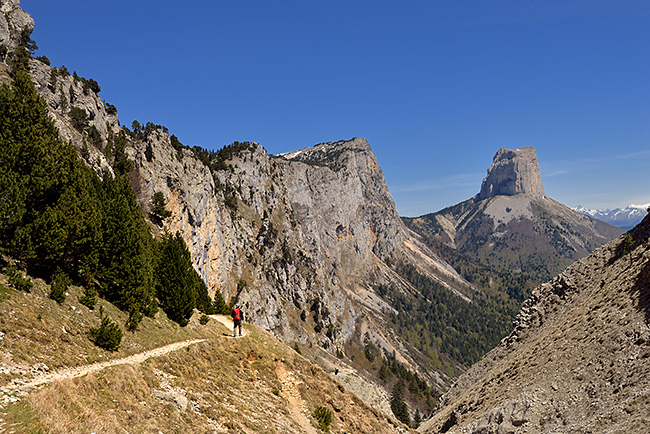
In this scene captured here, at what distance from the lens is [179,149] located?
108750 mm

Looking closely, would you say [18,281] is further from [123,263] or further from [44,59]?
[44,59]

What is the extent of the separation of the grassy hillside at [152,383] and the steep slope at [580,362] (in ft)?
50.9

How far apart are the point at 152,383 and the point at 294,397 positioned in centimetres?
1213

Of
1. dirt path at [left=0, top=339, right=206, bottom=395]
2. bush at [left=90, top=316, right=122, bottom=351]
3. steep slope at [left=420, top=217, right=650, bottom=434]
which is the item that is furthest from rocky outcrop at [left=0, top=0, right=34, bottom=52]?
steep slope at [left=420, top=217, right=650, bottom=434]

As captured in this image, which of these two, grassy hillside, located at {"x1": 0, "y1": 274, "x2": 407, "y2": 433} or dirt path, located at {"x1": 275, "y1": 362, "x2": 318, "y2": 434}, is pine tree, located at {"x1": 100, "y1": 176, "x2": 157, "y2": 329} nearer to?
grassy hillside, located at {"x1": 0, "y1": 274, "x2": 407, "y2": 433}

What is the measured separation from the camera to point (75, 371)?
58.6ft

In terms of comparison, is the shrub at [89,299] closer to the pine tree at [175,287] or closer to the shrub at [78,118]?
the pine tree at [175,287]

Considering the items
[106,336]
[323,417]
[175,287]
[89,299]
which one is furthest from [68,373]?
[175,287]

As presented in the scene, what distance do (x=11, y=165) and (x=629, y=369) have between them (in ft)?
165

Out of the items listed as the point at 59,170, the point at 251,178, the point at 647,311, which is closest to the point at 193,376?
the point at 59,170

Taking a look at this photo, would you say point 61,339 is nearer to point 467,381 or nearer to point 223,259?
point 467,381

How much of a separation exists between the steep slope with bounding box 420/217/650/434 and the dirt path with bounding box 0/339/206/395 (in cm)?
3281

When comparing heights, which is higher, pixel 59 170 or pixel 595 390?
pixel 59 170

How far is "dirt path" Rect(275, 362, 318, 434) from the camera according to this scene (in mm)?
24798
